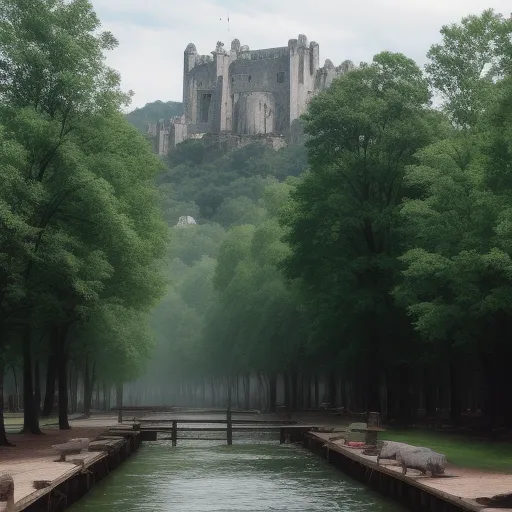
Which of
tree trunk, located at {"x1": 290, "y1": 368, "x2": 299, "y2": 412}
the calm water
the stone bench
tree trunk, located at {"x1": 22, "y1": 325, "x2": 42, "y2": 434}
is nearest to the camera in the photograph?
the calm water

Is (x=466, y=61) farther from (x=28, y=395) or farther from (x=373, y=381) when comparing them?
(x=28, y=395)

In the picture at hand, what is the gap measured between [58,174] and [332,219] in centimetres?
1817

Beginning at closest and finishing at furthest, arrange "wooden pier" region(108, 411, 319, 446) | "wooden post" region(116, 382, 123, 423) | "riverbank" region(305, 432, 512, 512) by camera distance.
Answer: "riverbank" region(305, 432, 512, 512) < "wooden pier" region(108, 411, 319, 446) < "wooden post" region(116, 382, 123, 423)

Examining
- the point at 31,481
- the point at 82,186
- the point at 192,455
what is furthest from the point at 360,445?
the point at 31,481

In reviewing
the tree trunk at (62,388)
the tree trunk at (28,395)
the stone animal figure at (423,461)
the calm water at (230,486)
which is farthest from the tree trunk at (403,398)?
the stone animal figure at (423,461)

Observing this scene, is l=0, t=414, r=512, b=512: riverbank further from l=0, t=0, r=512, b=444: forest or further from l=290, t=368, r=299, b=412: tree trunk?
l=290, t=368, r=299, b=412: tree trunk

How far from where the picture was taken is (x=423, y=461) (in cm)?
2828

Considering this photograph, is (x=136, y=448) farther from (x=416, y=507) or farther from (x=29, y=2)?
(x=416, y=507)

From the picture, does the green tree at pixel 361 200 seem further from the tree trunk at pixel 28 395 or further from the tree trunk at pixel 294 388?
the tree trunk at pixel 294 388

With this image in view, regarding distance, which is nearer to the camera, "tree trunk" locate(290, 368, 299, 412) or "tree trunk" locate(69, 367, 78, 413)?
"tree trunk" locate(290, 368, 299, 412)

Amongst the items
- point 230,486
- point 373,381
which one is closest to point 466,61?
point 373,381

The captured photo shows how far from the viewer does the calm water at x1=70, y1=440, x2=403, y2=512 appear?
29.0 m

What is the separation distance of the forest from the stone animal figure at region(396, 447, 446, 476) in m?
13.9

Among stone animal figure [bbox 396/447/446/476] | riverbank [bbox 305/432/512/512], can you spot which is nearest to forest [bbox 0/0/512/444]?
riverbank [bbox 305/432/512/512]
